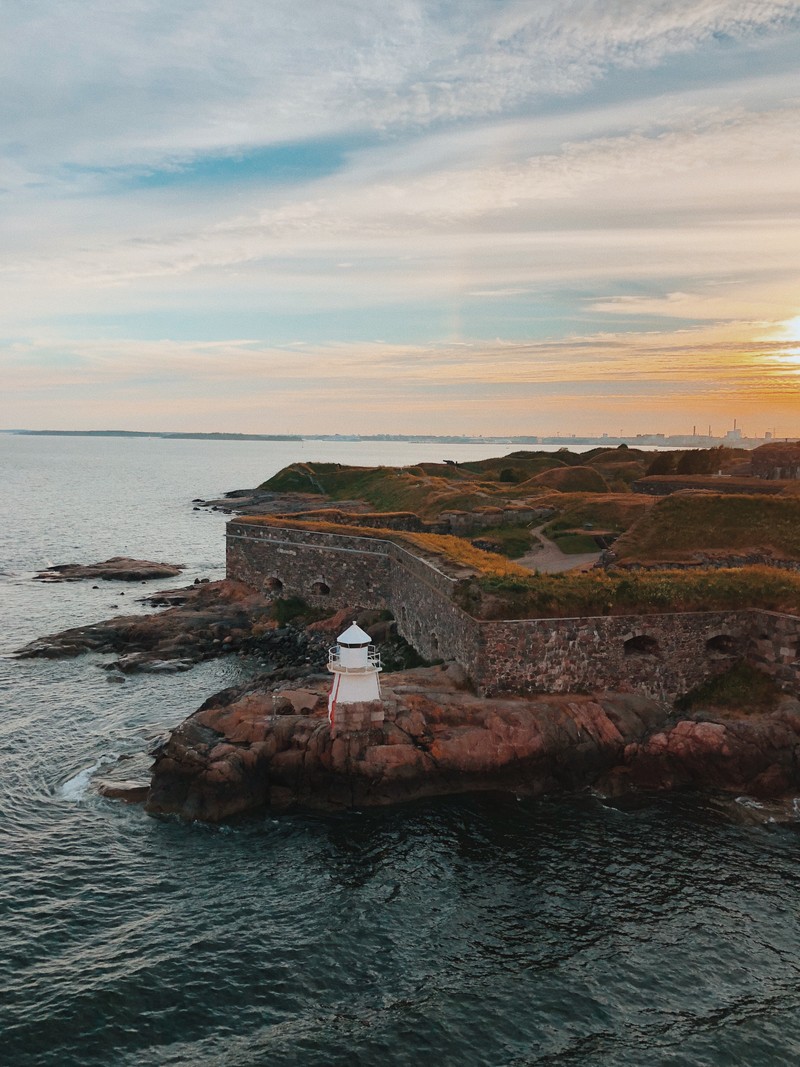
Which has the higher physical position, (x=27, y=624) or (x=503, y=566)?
(x=503, y=566)

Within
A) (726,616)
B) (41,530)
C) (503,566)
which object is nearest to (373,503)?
(41,530)

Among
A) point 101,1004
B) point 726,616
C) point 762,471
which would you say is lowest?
point 101,1004

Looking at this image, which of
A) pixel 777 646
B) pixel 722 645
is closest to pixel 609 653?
pixel 722 645

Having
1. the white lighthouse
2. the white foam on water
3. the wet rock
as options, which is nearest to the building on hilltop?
the wet rock

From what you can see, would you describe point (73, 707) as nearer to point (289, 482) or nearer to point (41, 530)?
point (41, 530)

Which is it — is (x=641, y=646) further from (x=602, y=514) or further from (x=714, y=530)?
(x=602, y=514)

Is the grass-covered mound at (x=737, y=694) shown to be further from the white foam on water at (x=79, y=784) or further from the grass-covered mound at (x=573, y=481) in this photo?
the grass-covered mound at (x=573, y=481)

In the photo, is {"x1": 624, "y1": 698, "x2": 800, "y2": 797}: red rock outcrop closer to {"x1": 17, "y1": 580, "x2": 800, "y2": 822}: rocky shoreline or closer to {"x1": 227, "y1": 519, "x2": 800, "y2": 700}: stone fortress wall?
{"x1": 17, "y1": 580, "x2": 800, "y2": 822}: rocky shoreline
